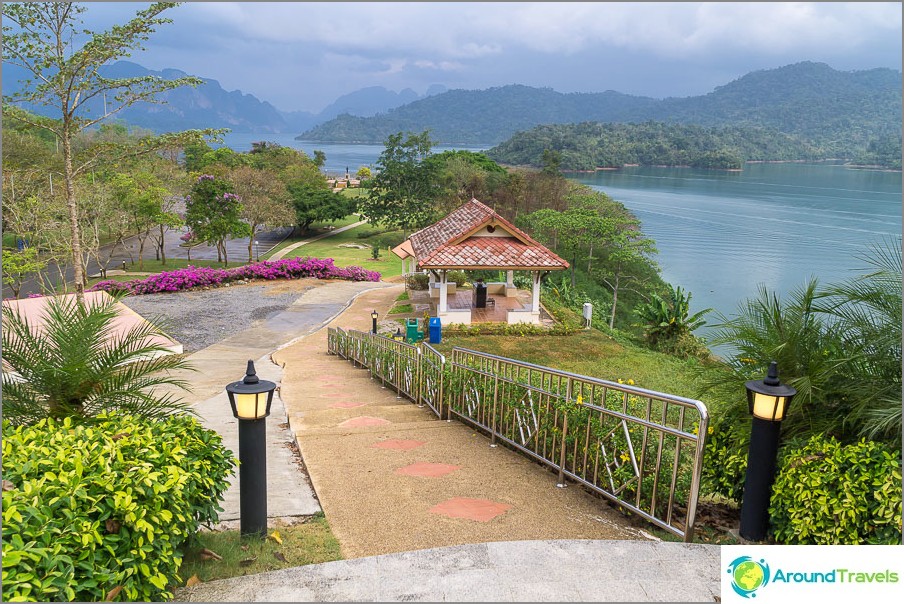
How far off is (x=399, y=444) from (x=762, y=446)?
12.8 feet

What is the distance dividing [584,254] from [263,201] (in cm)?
1978

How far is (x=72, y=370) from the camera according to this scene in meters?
4.11

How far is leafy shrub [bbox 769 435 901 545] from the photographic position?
3.43 m

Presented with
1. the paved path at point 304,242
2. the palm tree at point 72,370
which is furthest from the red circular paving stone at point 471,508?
the paved path at point 304,242

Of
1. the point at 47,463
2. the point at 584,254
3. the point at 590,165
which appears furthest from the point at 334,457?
the point at 590,165

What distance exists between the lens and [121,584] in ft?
9.82

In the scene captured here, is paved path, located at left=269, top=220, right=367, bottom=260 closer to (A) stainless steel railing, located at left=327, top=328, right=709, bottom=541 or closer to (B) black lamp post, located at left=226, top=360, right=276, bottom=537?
(A) stainless steel railing, located at left=327, top=328, right=709, bottom=541

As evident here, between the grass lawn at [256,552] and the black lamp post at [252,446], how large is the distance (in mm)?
145

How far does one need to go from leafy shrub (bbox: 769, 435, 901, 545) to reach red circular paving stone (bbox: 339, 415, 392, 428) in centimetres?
513

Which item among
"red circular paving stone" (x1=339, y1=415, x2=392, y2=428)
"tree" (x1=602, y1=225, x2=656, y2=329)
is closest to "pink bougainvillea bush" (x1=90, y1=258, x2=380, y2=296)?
"tree" (x1=602, y1=225, x2=656, y2=329)

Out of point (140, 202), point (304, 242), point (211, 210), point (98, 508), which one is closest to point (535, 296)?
point (98, 508)

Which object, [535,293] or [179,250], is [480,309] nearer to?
[535,293]

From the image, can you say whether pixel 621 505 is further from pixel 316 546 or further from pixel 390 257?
pixel 390 257

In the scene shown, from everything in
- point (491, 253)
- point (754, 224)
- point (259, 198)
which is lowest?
point (754, 224)
